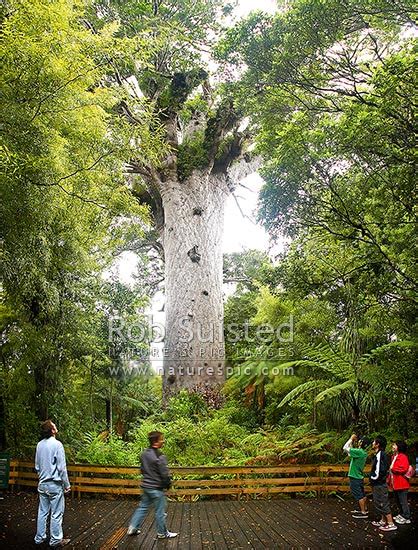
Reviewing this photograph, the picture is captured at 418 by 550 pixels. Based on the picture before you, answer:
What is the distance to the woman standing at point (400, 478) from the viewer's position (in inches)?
199

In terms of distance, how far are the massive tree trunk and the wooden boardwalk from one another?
4.08 meters

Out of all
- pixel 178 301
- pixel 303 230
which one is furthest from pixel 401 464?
pixel 178 301

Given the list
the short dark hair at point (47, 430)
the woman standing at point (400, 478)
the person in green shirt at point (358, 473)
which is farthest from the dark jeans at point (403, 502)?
the short dark hair at point (47, 430)

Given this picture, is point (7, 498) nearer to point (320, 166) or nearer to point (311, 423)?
point (311, 423)

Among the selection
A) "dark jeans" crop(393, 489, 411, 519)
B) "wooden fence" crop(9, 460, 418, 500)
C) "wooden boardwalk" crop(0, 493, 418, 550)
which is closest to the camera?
"wooden boardwalk" crop(0, 493, 418, 550)

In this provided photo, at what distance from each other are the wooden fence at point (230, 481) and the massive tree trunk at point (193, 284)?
11.7 feet

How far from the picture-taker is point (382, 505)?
4984 mm

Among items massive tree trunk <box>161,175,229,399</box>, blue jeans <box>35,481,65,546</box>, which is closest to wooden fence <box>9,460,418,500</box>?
blue jeans <box>35,481,65,546</box>

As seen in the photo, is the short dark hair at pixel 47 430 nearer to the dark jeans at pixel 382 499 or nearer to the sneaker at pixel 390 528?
the dark jeans at pixel 382 499

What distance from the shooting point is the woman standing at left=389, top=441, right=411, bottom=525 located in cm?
504

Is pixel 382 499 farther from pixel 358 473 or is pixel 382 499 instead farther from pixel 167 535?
pixel 167 535

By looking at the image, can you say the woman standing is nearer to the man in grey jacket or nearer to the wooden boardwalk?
the wooden boardwalk

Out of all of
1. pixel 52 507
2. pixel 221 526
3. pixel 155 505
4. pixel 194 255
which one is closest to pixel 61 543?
pixel 52 507

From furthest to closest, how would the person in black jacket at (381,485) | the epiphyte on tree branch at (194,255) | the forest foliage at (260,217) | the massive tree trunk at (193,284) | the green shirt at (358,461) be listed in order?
the epiphyte on tree branch at (194,255) < the massive tree trunk at (193,284) < the green shirt at (358,461) < the person in black jacket at (381,485) < the forest foliage at (260,217)
